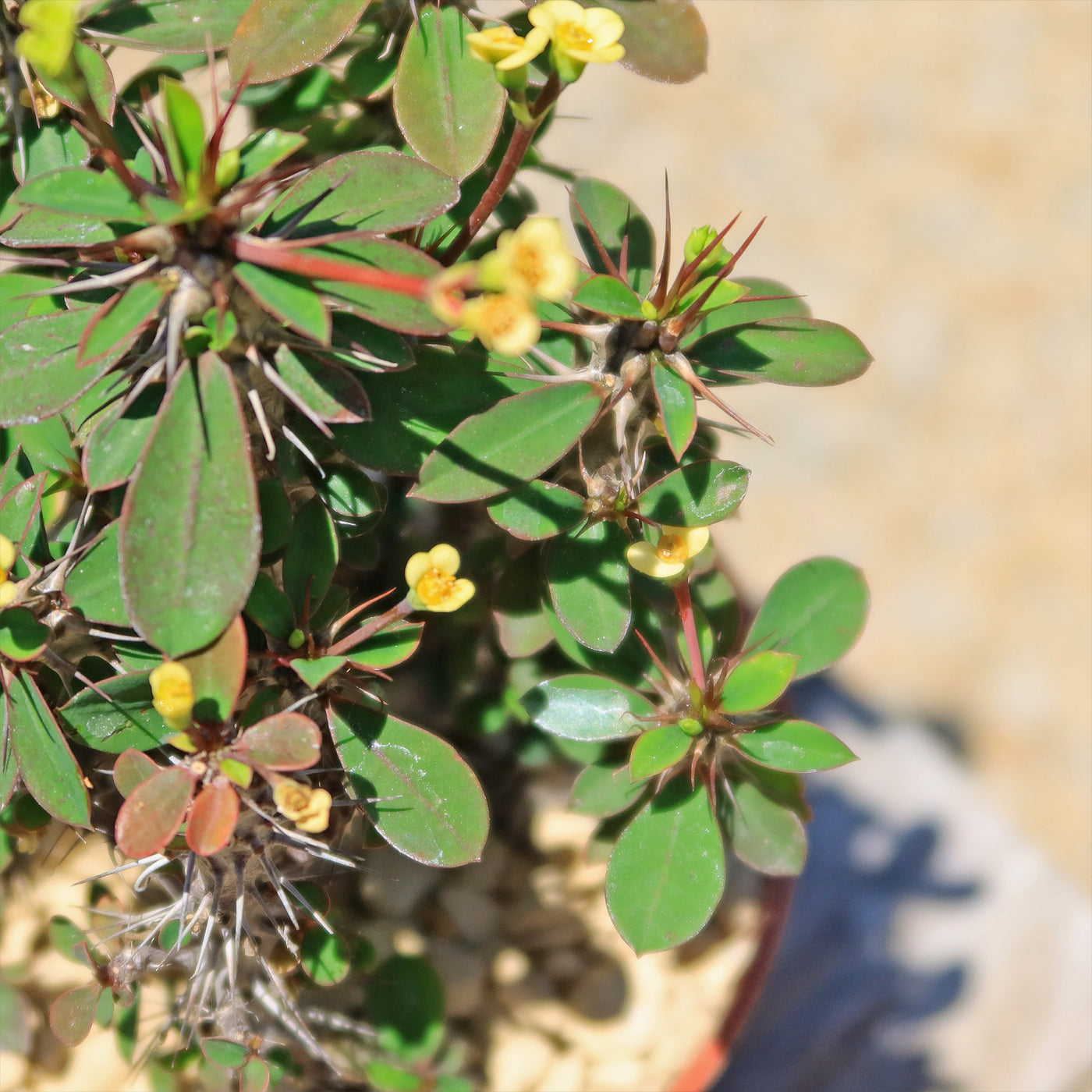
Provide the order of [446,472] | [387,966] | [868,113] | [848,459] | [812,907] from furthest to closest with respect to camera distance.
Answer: [868,113]
[848,459]
[812,907]
[387,966]
[446,472]

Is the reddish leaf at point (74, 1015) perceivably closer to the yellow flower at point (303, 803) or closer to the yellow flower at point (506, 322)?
the yellow flower at point (303, 803)

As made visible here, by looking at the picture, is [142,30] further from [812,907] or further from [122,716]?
[812,907]

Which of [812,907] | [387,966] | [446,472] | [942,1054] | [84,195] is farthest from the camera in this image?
[812,907]

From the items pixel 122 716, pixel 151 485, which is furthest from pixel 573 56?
pixel 122 716

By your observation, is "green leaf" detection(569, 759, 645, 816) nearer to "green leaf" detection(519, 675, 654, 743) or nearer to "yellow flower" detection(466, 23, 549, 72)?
"green leaf" detection(519, 675, 654, 743)

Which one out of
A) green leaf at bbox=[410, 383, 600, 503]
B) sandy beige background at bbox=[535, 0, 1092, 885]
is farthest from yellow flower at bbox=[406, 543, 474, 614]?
sandy beige background at bbox=[535, 0, 1092, 885]

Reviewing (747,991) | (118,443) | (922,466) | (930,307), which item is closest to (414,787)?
(118,443)

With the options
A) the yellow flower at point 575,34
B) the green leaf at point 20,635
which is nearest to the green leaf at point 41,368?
the green leaf at point 20,635
